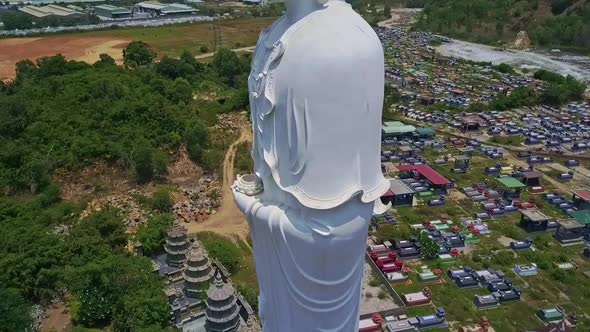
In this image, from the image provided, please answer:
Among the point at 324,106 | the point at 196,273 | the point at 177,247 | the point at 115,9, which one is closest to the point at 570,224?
the point at 196,273

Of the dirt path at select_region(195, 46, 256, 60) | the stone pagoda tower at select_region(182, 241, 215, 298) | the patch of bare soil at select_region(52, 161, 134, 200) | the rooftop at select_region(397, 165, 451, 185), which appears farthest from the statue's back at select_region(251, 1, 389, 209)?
the dirt path at select_region(195, 46, 256, 60)

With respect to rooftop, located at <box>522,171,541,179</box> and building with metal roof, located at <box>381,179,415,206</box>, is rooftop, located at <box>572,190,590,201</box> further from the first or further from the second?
building with metal roof, located at <box>381,179,415,206</box>

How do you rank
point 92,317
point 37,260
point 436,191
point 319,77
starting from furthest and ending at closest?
point 436,191
point 37,260
point 92,317
point 319,77

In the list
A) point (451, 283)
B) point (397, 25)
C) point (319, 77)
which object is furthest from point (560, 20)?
point (319, 77)

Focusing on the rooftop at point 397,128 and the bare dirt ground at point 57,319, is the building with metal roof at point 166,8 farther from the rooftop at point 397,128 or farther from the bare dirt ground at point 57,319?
the bare dirt ground at point 57,319

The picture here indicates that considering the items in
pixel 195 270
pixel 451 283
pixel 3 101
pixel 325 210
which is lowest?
pixel 451 283

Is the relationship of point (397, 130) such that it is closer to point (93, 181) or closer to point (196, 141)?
point (196, 141)

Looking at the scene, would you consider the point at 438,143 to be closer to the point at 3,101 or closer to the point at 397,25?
the point at 3,101

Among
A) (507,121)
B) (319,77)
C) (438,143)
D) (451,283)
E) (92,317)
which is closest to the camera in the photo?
(319,77)
